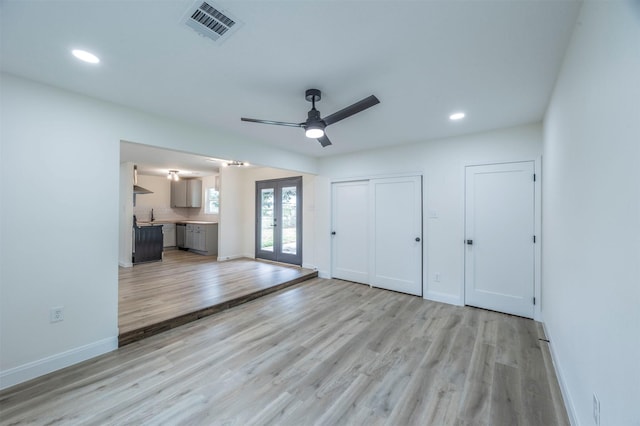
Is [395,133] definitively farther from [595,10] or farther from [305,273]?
[305,273]

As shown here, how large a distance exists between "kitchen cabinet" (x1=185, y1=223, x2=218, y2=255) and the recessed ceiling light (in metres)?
5.91

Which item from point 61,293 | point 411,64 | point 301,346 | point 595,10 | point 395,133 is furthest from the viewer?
point 395,133

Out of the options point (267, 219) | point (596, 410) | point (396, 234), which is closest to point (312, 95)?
point (596, 410)

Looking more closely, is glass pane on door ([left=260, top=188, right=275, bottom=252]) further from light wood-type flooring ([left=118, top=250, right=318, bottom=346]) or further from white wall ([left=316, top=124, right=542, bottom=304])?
white wall ([left=316, top=124, right=542, bottom=304])

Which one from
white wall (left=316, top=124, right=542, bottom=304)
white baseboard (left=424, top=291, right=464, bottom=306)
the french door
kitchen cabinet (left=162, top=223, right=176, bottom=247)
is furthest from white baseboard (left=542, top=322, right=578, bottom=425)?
kitchen cabinet (left=162, top=223, right=176, bottom=247)

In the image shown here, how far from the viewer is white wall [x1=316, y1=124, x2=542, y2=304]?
3.48 metres

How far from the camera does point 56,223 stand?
2.29 meters

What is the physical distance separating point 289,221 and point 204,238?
3027 mm

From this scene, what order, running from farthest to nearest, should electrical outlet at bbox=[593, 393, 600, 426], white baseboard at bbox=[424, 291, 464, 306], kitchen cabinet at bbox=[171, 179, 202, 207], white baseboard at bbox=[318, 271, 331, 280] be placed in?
kitchen cabinet at bbox=[171, 179, 202, 207] < white baseboard at bbox=[318, 271, 331, 280] < white baseboard at bbox=[424, 291, 464, 306] < electrical outlet at bbox=[593, 393, 600, 426]

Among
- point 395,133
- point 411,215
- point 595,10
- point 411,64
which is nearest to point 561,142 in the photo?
point 595,10

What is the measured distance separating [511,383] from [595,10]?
A: 255 centimetres

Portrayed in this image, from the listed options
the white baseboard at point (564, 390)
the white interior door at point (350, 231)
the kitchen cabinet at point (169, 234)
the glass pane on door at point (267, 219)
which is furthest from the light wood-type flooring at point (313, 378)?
the kitchen cabinet at point (169, 234)

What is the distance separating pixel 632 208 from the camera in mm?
912

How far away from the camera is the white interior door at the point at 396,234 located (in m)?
4.22
